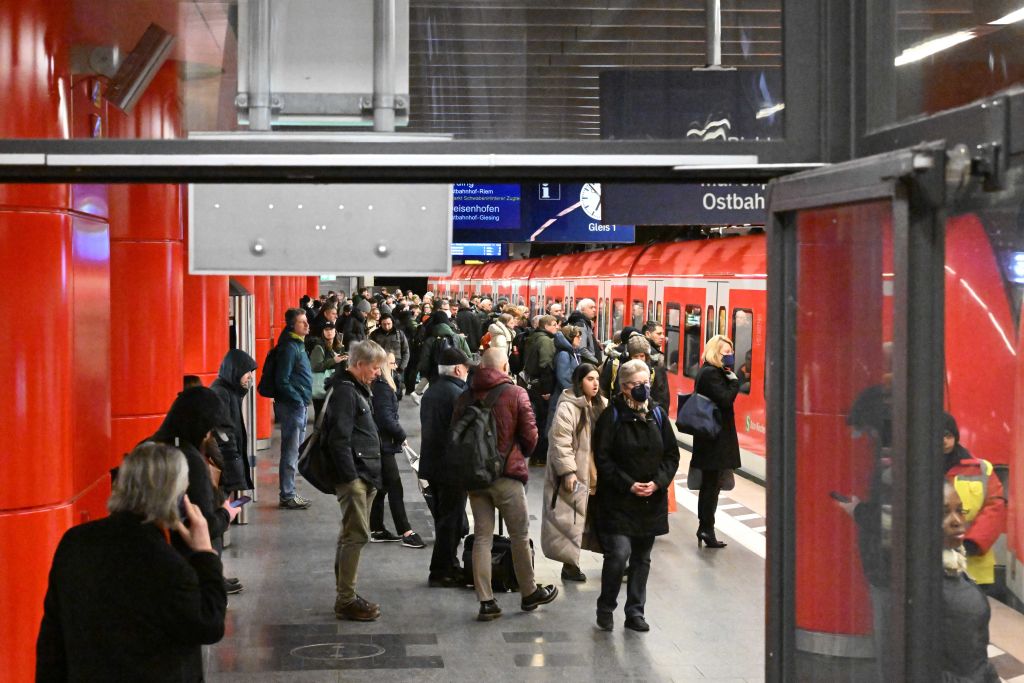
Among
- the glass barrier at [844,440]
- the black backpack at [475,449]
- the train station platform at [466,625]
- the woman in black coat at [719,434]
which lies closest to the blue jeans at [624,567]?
the train station platform at [466,625]

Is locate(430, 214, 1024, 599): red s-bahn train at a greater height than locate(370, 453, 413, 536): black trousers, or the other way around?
locate(430, 214, 1024, 599): red s-bahn train

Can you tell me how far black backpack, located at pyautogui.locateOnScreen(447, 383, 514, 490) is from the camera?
25.6ft

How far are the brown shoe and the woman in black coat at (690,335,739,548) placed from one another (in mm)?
3146

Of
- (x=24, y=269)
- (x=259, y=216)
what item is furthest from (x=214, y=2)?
(x=24, y=269)

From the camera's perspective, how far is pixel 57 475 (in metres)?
5.47

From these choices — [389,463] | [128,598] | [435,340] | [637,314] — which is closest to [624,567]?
[389,463]

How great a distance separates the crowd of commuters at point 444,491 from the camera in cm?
354

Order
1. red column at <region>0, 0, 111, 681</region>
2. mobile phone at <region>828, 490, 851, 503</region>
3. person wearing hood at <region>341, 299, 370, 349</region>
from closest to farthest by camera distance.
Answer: mobile phone at <region>828, 490, 851, 503</region> < red column at <region>0, 0, 111, 681</region> < person wearing hood at <region>341, 299, 370, 349</region>

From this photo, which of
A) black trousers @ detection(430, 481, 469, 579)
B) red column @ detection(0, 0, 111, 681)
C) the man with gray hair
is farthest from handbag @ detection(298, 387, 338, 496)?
the man with gray hair

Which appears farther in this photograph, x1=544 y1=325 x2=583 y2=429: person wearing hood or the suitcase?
x1=544 y1=325 x2=583 y2=429: person wearing hood

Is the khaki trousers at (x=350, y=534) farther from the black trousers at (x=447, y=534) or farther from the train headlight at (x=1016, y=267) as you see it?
the train headlight at (x=1016, y=267)

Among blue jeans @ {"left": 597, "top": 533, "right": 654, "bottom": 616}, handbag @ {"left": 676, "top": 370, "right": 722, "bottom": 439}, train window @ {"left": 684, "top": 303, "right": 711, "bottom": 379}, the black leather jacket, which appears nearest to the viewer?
blue jeans @ {"left": 597, "top": 533, "right": 654, "bottom": 616}

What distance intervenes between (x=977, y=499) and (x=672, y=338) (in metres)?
15.9

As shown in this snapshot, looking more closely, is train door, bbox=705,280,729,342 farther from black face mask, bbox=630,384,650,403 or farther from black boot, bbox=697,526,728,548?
black face mask, bbox=630,384,650,403
